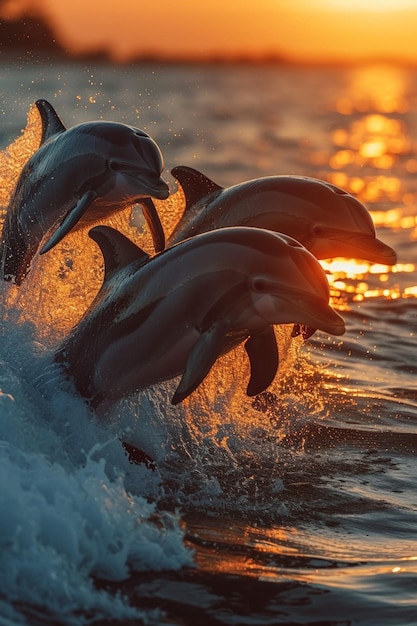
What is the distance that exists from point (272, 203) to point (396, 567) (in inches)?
130

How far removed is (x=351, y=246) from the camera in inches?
369

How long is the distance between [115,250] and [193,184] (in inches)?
63.9

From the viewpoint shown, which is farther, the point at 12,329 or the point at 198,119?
the point at 198,119

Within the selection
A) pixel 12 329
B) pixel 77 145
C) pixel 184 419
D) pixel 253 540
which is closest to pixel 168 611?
pixel 253 540

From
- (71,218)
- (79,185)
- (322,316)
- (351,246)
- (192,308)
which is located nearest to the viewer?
(322,316)

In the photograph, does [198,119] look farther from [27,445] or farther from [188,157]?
[27,445]

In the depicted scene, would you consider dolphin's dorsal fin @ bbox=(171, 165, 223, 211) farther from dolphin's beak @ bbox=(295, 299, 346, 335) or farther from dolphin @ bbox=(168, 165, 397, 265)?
dolphin's beak @ bbox=(295, 299, 346, 335)

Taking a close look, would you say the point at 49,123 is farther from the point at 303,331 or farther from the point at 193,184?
the point at 303,331

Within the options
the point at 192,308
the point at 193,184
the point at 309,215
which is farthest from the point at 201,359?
the point at 193,184

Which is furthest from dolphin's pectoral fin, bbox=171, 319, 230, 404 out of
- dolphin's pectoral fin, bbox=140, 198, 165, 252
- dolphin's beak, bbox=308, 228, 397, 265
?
dolphin's pectoral fin, bbox=140, 198, 165, 252

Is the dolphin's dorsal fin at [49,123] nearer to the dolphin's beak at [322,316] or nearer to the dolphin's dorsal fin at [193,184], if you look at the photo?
the dolphin's dorsal fin at [193,184]

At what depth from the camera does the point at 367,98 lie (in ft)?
324

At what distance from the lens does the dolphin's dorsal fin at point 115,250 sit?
8297 millimetres

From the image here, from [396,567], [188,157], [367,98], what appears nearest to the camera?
[396,567]
